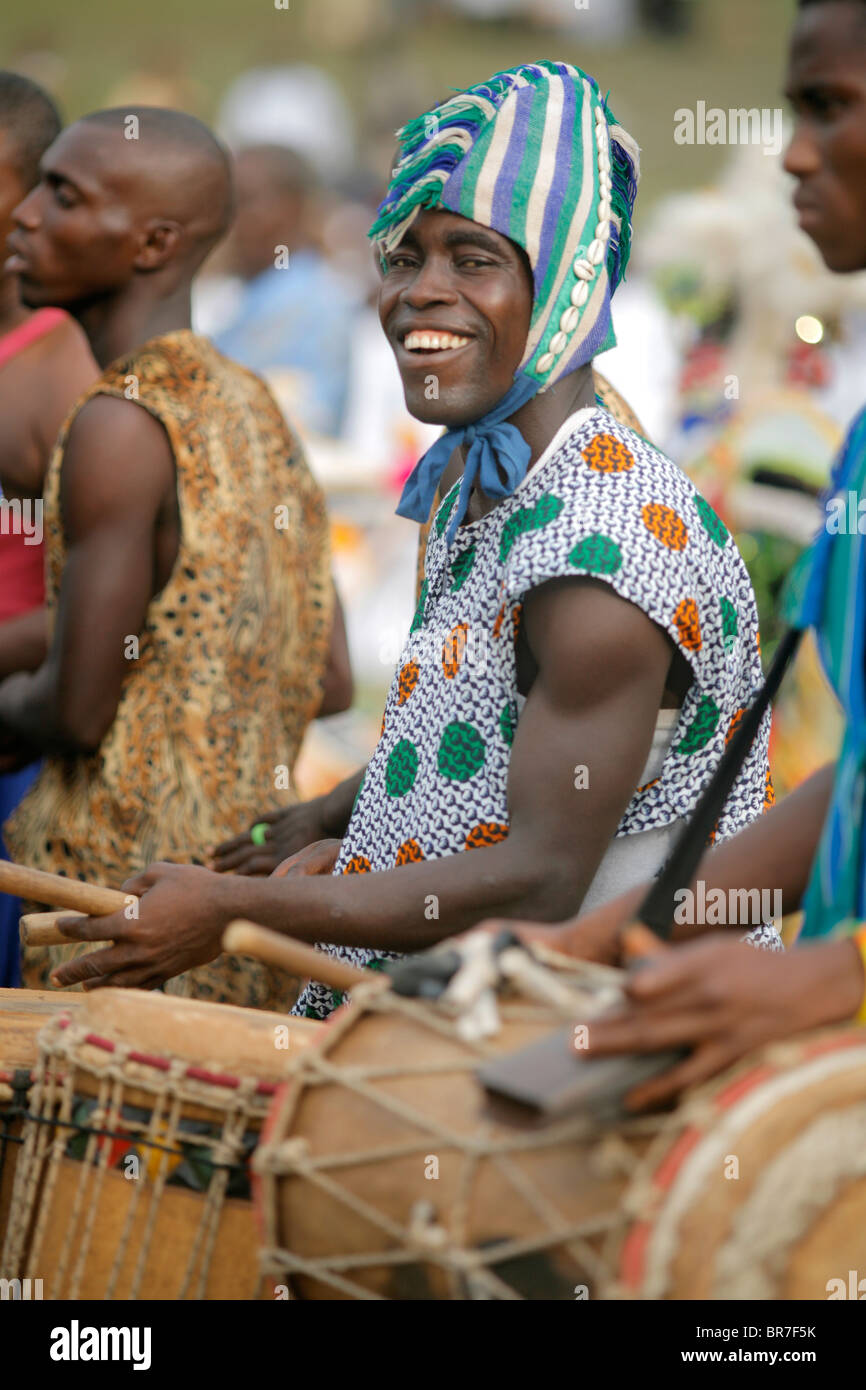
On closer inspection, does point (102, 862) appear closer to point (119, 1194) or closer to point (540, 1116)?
point (119, 1194)

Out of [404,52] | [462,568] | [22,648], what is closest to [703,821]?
[462,568]

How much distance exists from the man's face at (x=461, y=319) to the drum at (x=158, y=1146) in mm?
1003

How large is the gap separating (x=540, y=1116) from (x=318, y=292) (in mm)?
8166

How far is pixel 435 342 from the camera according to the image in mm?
2703

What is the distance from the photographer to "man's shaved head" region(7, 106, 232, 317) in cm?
384

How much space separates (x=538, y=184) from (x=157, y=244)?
1466mm

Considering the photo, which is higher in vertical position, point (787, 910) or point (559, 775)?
point (559, 775)

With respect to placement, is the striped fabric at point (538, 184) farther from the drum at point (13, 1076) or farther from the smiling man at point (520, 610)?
the drum at point (13, 1076)

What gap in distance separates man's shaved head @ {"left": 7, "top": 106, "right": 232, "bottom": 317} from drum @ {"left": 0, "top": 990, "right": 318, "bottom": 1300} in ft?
6.84

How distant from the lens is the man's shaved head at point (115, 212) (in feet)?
12.6

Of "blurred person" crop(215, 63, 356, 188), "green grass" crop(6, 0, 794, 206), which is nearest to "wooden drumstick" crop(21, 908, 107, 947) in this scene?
"blurred person" crop(215, 63, 356, 188)

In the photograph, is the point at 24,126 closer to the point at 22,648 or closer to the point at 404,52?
the point at 22,648

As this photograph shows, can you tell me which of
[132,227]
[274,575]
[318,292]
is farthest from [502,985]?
[318,292]

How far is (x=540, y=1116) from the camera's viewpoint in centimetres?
168
